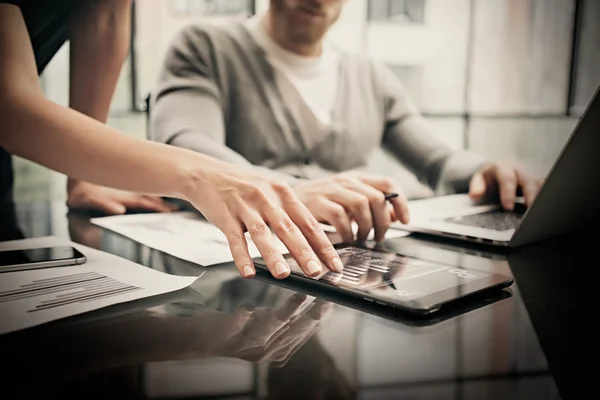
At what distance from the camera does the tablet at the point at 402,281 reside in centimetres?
54

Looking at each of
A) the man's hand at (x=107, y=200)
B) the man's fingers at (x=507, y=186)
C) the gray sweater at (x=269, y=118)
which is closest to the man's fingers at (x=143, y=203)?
the man's hand at (x=107, y=200)

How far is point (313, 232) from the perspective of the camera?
651 millimetres

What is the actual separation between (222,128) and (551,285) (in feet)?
2.63

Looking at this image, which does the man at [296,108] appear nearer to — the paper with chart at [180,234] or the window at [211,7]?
the window at [211,7]

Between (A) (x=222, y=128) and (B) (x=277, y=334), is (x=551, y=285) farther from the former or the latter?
(A) (x=222, y=128)

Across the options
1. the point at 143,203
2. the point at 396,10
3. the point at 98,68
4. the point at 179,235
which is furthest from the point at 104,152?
the point at 396,10

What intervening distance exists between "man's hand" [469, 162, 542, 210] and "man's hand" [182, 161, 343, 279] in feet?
1.78

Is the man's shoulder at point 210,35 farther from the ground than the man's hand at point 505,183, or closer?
farther from the ground

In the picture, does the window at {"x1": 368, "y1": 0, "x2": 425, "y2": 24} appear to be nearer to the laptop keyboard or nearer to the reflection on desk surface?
the laptop keyboard

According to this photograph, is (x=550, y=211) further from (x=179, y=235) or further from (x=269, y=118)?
(x=269, y=118)

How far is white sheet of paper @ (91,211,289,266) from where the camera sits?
0.76 meters

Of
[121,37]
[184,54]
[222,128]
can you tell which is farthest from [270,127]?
[121,37]

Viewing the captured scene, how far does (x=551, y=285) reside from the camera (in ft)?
2.10

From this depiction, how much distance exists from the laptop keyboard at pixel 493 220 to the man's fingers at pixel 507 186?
0.03 meters
